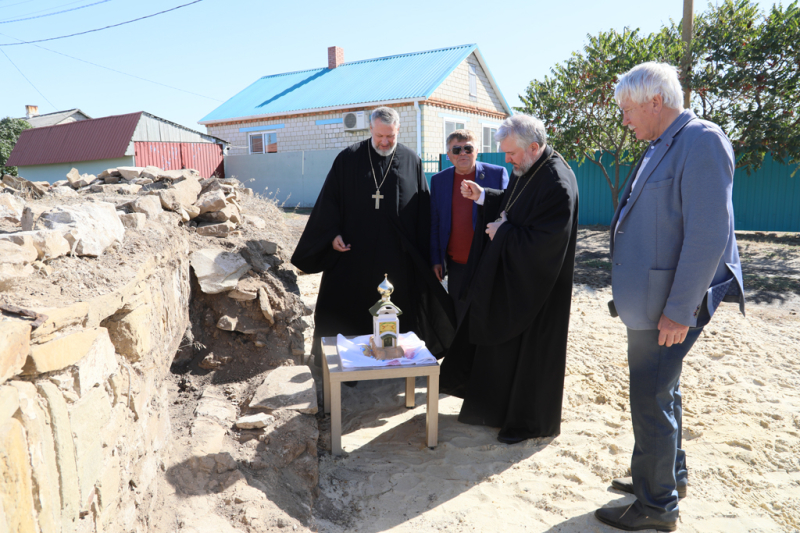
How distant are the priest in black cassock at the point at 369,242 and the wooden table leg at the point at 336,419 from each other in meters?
1.12

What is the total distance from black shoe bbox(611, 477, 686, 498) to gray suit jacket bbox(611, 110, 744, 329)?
1.00m

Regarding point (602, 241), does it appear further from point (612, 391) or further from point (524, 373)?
point (524, 373)

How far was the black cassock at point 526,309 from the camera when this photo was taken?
10.6 ft

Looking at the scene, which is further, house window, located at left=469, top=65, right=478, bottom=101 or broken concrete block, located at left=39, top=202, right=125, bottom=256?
house window, located at left=469, top=65, right=478, bottom=101

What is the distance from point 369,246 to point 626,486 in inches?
93.0

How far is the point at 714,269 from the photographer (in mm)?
2201

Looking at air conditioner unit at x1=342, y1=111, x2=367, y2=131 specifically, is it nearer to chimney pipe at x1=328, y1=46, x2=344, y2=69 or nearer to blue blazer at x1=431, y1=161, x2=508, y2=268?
chimney pipe at x1=328, y1=46, x2=344, y2=69

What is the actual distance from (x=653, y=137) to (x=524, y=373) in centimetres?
163

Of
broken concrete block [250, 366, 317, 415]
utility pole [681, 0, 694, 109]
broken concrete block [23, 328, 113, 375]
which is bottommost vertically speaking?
broken concrete block [250, 366, 317, 415]

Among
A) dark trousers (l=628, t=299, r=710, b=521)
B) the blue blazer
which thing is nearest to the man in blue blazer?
the blue blazer

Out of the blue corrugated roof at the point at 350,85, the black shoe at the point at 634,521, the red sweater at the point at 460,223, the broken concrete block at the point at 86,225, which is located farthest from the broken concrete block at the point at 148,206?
the blue corrugated roof at the point at 350,85

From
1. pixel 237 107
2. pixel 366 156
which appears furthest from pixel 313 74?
pixel 366 156

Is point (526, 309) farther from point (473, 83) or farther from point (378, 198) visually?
point (473, 83)

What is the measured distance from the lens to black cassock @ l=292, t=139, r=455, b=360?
4.24 m
